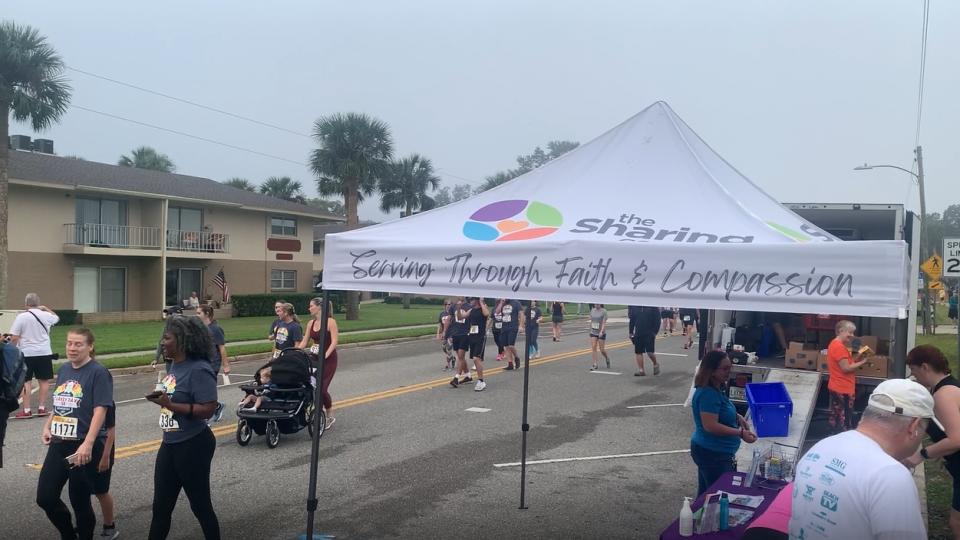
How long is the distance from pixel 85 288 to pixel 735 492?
33012 millimetres

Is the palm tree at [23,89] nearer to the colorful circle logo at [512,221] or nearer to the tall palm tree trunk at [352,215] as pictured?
the tall palm tree trunk at [352,215]

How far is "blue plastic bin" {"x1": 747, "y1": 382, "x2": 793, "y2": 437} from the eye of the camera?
24.6 feet

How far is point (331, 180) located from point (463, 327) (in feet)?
79.4

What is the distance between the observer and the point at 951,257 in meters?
14.4

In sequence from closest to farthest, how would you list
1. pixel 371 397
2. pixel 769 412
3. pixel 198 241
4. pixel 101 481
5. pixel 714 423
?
pixel 714 423, pixel 101 481, pixel 769 412, pixel 371 397, pixel 198 241

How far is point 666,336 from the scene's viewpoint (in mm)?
29516

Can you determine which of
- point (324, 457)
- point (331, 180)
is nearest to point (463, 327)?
point (324, 457)

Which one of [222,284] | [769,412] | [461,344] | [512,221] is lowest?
[769,412]

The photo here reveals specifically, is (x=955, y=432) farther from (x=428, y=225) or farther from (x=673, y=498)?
(x=428, y=225)

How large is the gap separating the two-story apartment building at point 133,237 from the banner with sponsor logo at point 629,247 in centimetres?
2909

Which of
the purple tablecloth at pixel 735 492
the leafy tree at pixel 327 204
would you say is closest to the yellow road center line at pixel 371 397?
the purple tablecloth at pixel 735 492

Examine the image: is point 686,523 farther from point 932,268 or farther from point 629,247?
point 932,268

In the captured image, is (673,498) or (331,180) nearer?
(673,498)

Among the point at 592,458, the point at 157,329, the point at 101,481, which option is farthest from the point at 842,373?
the point at 157,329
